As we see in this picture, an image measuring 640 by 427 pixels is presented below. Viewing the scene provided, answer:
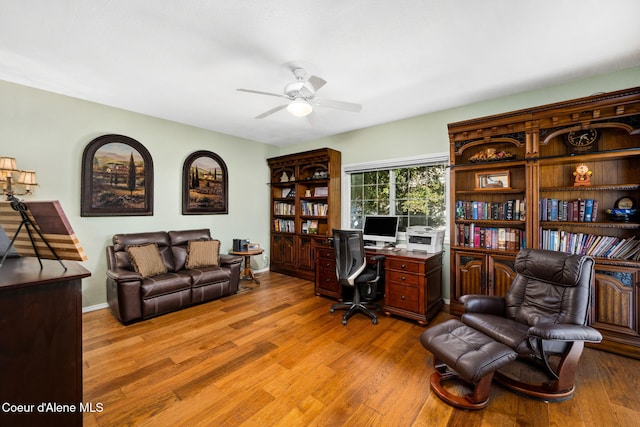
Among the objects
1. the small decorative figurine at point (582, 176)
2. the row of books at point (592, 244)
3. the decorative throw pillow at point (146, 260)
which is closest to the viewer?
the row of books at point (592, 244)

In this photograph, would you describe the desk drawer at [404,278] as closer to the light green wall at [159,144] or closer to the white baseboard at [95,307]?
the light green wall at [159,144]

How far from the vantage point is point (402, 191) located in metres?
4.32

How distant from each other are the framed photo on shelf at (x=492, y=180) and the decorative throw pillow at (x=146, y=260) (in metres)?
4.27

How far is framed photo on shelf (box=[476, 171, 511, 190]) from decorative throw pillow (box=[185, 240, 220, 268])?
3.80m

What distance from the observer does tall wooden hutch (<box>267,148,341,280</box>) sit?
190 inches

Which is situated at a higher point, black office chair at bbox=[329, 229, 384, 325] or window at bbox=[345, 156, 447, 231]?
window at bbox=[345, 156, 447, 231]

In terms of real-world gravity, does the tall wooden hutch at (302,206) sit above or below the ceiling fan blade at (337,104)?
below

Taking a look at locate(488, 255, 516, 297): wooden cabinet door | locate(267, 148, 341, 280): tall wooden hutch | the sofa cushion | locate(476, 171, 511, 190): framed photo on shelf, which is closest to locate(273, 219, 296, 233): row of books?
locate(267, 148, 341, 280): tall wooden hutch

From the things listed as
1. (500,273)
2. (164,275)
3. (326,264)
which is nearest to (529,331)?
(500,273)

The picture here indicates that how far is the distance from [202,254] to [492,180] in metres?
4.11

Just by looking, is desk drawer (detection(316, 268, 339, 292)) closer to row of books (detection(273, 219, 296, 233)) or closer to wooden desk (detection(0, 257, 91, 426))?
row of books (detection(273, 219, 296, 233))

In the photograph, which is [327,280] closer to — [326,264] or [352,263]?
[326,264]

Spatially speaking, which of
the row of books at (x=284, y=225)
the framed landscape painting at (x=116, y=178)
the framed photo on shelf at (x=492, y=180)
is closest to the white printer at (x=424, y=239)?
the framed photo on shelf at (x=492, y=180)

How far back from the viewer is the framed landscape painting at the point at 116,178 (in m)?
3.54
